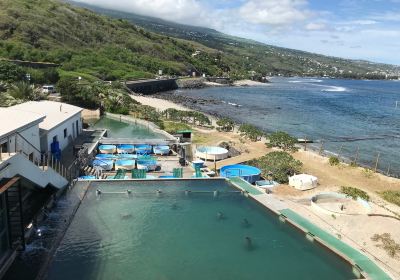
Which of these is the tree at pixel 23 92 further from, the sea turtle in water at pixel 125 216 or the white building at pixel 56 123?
the sea turtle in water at pixel 125 216

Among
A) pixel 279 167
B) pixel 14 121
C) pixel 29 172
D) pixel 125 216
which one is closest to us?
pixel 29 172

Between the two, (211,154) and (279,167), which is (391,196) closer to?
(279,167)

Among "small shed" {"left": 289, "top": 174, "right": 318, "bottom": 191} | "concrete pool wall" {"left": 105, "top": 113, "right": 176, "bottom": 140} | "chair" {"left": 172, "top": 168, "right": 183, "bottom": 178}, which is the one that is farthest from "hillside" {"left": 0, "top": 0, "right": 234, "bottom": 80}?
"small shed" {"left": 289, "top": 174, "right": 318, "bottom": 191}

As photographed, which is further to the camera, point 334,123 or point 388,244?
point 334,123

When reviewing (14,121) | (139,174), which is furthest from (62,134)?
(14,121)

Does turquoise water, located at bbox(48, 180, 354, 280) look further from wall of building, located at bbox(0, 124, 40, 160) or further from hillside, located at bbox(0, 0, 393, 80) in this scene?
hillside, located at bbox(0, 0, 393, 80)
